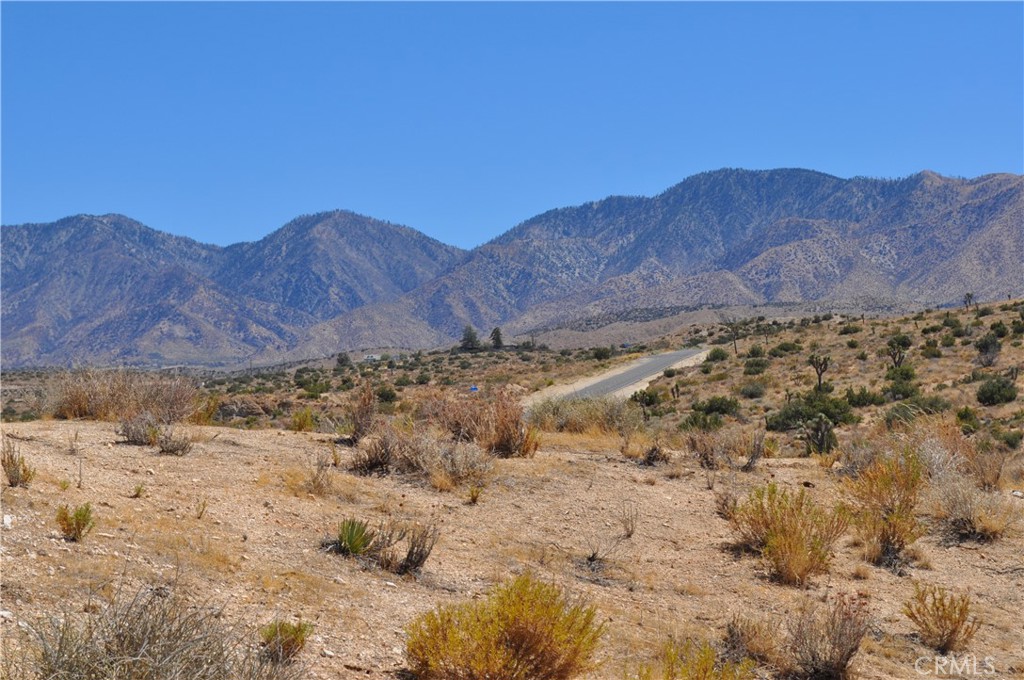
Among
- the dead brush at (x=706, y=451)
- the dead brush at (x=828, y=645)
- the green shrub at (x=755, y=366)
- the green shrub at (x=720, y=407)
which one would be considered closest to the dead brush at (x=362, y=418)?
the dead brush at (x=706, y=451)

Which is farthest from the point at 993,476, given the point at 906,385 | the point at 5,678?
the point at 906,385

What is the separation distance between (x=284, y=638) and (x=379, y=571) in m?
2.16

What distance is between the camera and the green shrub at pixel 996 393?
81.4ft

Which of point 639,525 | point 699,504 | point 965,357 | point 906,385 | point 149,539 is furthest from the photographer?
point 965,357

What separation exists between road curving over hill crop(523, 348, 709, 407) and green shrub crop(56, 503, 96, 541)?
27.0 metres

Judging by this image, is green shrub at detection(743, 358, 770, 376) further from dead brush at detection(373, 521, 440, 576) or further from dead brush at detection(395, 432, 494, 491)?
dead brush at detection(373, 521, 440, 576)

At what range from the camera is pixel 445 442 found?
12086 mm

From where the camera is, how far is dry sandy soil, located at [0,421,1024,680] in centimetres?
587

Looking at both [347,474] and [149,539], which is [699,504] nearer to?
[347,474]

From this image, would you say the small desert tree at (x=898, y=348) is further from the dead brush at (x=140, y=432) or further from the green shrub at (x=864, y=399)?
the dead brush at (x=140, y=432)

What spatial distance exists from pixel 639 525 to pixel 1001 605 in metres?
3.86

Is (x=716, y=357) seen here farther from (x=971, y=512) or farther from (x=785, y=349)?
(x=971, y=512)

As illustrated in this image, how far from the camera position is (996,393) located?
25078 mm

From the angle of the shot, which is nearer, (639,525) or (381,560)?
(381,560)
